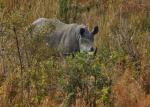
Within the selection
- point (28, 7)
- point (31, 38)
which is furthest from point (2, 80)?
point (28, 7)

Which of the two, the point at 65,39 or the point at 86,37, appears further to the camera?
the point at 65,39

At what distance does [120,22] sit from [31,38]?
160 inches

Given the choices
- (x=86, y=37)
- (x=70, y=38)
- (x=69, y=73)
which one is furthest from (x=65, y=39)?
(x=69, y=73)

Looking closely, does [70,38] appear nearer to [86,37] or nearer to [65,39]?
[65,39]

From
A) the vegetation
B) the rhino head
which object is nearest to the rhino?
the rhino head

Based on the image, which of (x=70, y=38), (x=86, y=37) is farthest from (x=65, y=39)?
(x=86, y=37)

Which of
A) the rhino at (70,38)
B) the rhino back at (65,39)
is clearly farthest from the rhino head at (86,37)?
the rhino back at (65,39)

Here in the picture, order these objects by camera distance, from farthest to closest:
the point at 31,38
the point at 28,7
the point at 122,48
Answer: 1. the point at 28,7
2. the point at 122,48
3. the point at 31,38

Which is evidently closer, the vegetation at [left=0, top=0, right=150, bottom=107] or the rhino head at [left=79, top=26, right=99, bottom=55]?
the vegetation at [left=0, top=0, right=150, bottom=107]

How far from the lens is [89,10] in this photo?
43.0 ft

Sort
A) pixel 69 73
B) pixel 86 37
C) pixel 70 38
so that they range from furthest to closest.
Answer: pixel 70 38, pixel 86 37, pixel 69 73

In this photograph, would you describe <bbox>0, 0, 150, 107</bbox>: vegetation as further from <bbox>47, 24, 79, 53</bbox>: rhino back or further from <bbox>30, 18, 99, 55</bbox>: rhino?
<bbox>47, 24, 79, 53</bbox>: rhino back

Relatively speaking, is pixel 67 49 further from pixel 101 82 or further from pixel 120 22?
pixel 101 82

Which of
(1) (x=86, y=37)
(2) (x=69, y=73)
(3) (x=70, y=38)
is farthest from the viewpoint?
(3) (x=70, y=38)
